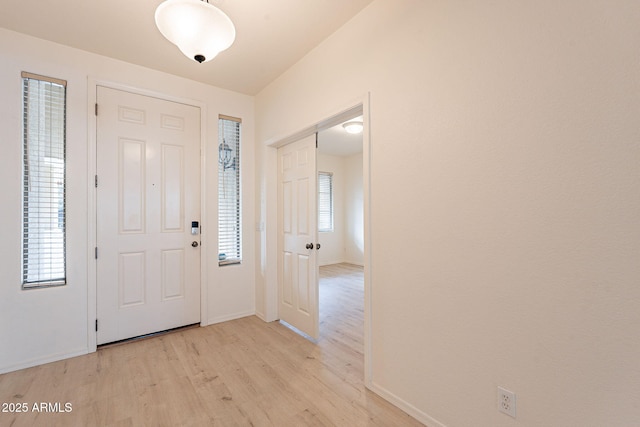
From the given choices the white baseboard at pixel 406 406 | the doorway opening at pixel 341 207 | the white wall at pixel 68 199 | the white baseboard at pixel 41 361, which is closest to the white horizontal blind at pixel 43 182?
the white wall at pixel 68 199

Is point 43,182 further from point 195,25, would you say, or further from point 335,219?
point 335,219

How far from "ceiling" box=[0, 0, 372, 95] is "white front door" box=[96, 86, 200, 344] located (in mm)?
434

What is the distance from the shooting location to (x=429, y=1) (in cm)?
162

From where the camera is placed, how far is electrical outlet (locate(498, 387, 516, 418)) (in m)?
1.28

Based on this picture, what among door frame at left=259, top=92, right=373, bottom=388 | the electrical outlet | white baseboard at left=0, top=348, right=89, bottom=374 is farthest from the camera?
white baseboard at left=0, top=348, right=89, bottom=374

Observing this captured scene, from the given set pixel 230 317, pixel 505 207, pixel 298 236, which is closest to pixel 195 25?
pixel 505 207

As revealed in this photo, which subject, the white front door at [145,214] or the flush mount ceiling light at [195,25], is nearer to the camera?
the flush mount ceiling light at [195,25]

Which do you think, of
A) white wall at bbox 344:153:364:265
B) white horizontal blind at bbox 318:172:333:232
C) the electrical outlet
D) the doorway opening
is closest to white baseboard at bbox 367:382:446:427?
the electrical outlet

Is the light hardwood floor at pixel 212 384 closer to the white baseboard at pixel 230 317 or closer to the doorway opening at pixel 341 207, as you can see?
the white baseboard at pixel 230 317

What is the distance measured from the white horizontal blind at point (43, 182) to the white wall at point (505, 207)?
8.76 feet

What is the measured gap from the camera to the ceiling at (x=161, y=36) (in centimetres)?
199

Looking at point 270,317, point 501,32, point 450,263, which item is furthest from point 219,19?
point 270,317

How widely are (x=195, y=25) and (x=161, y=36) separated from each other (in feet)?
3.99

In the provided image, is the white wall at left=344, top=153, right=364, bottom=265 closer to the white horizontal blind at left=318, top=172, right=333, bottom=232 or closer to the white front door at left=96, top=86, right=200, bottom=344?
the white horizontal blind at left=318, top=172, right=333, bottom=232
